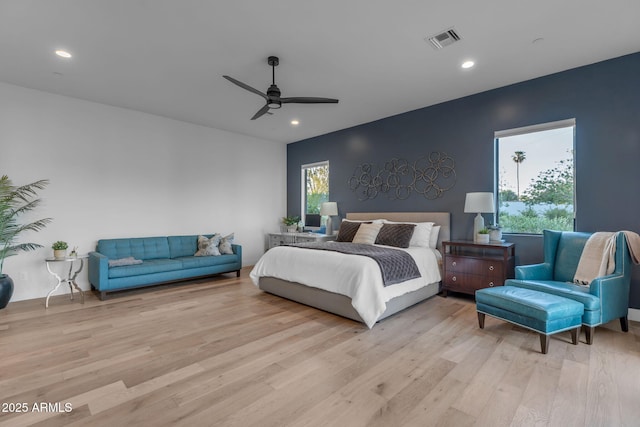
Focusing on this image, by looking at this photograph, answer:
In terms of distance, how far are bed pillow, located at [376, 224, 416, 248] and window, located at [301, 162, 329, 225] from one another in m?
2.26

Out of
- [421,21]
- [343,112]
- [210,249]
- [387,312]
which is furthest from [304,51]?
[210,249]

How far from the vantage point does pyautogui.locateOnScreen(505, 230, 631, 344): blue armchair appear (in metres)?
2.74

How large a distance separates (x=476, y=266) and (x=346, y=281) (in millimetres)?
1889

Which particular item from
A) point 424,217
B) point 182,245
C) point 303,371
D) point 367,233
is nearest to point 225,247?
point 182,245

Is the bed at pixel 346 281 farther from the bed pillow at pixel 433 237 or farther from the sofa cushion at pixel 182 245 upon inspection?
the sofa cushion at pixel 182 245

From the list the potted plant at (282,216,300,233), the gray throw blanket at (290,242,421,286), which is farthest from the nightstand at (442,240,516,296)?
the potted plant at (282,216,300,233)

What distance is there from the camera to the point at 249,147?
6785 mm

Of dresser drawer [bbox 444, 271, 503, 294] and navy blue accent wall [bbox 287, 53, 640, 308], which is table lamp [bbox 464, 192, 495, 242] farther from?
dresser drawer [bbox 444, 271, 503, 294]

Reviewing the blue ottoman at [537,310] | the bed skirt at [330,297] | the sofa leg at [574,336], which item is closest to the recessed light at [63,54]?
the bed skirt at [330,297]

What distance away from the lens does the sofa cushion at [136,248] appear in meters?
4.67

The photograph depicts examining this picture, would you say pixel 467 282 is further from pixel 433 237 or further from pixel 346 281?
pixel 346 281

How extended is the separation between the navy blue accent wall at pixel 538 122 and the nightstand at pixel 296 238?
3.11 ft

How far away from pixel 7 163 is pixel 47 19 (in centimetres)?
244

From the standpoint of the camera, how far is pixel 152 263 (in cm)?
468
